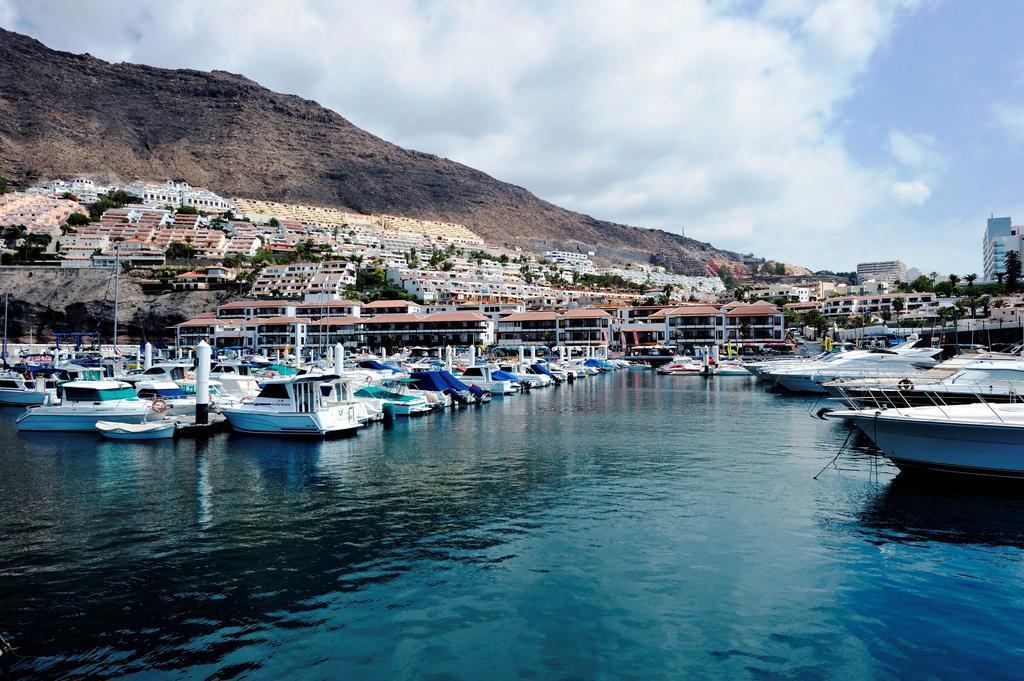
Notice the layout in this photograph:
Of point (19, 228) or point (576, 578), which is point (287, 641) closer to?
point (576, 578)

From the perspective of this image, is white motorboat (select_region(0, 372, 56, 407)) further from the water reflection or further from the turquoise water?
the water reflection

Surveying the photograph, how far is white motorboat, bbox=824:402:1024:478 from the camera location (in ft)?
55.7

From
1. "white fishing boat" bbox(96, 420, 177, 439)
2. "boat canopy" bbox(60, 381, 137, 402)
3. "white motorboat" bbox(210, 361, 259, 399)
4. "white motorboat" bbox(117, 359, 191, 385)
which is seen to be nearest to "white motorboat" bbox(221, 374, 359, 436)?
"white fishing boat" bbox(96, 420, 177, 439)

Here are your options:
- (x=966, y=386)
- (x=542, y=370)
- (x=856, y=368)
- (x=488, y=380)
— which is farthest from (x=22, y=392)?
(x=856, y=368)

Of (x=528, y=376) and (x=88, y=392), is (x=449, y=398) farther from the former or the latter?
(x=88, y=392)

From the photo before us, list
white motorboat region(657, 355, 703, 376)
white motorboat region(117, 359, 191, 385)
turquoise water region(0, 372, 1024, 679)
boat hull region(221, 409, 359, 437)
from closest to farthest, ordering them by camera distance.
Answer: turquoise water region(0, 372, 1024, 679), boat hull region(221, 409, 359, 437), white motorboat region(117, 359, 191, 385), white motorboat region(657, 355, 703, 376)

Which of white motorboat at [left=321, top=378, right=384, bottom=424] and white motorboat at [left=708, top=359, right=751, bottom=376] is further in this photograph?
white motorboat at [left=708, top=359, right=751, bottom=376]

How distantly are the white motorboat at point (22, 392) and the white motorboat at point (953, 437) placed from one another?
149ft

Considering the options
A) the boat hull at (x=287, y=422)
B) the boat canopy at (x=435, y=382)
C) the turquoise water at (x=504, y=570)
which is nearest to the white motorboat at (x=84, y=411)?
the boat hull at (x=287, y=422)

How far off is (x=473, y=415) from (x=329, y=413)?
11427 millimetres

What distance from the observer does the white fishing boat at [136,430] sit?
2756 centimetres

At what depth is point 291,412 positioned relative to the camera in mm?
28422

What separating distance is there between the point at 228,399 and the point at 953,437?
31612 mm

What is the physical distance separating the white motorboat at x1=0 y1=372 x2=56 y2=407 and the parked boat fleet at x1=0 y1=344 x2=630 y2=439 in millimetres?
53
